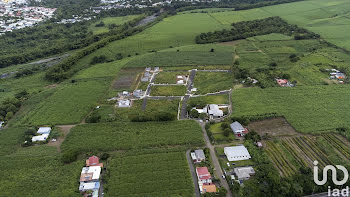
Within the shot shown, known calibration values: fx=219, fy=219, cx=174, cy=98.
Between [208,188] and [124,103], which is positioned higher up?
[124,103]

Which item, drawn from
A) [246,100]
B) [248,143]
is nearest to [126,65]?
[246,100]

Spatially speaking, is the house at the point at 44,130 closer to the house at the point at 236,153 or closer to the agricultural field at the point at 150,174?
the agricultural field at the point at 150,174

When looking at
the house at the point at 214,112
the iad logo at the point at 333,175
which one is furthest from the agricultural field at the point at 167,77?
the iad logo at the point at 333,175

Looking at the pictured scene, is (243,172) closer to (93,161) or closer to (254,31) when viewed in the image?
(93,161)

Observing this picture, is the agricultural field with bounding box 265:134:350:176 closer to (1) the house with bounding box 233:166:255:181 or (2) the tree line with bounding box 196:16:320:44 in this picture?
(1) the house with bounding box 233:166:255:181

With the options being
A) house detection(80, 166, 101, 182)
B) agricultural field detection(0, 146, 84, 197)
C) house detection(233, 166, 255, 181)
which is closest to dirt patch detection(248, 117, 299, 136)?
house detection(233, 166, 255, 181)

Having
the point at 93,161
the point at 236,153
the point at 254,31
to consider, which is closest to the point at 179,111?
the point at 236,153
